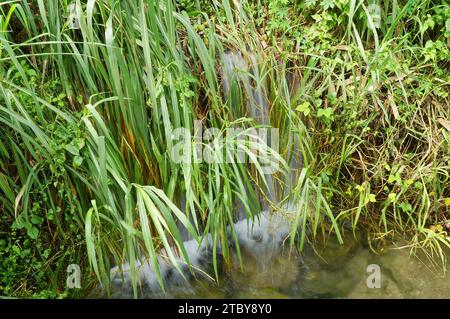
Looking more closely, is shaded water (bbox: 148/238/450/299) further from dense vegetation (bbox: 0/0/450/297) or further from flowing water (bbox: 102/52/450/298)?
dense vegetation (bbox: 0/0/450/297)

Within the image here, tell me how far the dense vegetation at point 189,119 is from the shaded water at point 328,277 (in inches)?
4.6

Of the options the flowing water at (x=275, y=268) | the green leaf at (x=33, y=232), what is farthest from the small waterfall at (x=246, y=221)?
the green leaf at (x=33, y=232)

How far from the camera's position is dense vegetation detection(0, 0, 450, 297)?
212 centimetres

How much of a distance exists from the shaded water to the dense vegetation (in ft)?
0.38

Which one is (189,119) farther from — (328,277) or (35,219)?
(328,277)

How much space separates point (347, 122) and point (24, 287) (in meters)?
1.74

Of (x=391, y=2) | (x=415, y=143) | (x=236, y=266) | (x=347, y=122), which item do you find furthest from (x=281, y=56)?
(x=236, y=266)

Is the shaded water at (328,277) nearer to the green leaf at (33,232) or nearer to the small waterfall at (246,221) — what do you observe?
the small waterfall at (246,221)

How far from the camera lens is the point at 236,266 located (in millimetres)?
2531

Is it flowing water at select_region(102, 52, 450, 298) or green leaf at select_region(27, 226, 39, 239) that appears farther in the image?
flowing water at select_region(102, 52, 450, 298)

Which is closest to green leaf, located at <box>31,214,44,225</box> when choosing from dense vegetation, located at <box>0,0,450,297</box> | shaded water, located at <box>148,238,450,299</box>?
dense vegetation, located at <box>0,0,450,297</box>

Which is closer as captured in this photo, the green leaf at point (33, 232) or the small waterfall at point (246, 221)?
the green leaf at point (33, 232)

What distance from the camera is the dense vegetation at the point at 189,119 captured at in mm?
2123

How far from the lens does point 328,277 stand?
2.50 m
